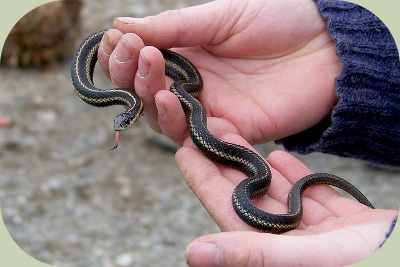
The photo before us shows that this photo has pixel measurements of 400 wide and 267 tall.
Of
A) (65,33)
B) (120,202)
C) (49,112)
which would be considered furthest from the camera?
(65,33)

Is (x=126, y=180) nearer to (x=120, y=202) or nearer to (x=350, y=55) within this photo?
(x=120, y=202)

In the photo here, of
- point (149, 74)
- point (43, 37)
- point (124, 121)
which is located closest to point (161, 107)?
point (149, 74)

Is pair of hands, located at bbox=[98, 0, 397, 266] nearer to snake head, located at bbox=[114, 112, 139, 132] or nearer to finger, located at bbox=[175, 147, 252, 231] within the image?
finger, located at bbox=[175, 147, 252, 231]

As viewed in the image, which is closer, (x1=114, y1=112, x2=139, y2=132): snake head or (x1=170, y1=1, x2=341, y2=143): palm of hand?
(x1=114, y1=112, x2=139, y2=132): snake head

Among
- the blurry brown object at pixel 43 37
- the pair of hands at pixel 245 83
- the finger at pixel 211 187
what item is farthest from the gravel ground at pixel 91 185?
the finger at pixel 211 187

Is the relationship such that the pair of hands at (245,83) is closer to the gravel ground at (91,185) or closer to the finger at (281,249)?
the finger at (281,249)

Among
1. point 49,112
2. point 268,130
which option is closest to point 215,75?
point 268,130

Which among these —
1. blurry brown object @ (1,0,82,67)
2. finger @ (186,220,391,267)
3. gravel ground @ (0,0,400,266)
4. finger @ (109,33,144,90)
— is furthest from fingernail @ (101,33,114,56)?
blurry brown object @ (1,0,82,67)

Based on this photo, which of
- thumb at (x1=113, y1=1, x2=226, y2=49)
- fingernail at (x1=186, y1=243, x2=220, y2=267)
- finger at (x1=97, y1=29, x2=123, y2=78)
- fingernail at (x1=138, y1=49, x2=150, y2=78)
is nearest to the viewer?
fingernail at (x1=186, y1=243, x2=220, y2=267)
